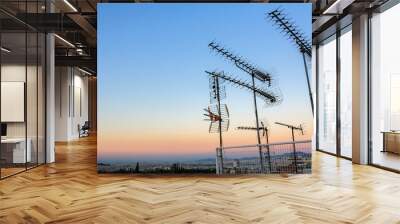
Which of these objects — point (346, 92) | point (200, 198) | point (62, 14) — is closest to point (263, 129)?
point (200, 198)

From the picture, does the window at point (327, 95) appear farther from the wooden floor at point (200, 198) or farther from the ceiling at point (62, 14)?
the wooden floor at point (200, 198)

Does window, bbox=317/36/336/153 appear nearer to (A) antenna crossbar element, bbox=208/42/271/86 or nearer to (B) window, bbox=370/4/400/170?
(B) window, bbox=370/4/400/170

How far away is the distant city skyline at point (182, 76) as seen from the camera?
706 centimetres

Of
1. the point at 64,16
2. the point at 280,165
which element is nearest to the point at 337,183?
the point at 280,165

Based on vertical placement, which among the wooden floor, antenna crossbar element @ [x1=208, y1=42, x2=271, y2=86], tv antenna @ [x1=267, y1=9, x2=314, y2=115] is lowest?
the wooden floor

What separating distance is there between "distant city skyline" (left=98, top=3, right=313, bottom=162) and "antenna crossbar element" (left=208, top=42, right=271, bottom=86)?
94 millimetres

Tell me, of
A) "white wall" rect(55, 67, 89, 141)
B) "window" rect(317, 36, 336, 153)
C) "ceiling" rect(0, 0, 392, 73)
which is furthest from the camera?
"white wall" rect(55, 67, 89, 141)

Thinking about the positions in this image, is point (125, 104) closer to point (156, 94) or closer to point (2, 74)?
point (156, 94)

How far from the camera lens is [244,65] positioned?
709 cm

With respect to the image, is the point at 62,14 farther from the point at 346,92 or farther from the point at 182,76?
the point at 346,92

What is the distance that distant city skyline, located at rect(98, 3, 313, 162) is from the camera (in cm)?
706

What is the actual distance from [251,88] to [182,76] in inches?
49.9

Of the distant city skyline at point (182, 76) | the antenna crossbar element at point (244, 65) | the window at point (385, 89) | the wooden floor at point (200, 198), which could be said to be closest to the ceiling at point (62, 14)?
the window at point (385, 89)

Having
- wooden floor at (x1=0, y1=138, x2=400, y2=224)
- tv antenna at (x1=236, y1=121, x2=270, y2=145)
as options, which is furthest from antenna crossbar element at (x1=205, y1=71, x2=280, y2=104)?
wooden floor at (x1=0, y1=138, x2=400, y2=224)
